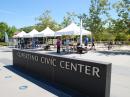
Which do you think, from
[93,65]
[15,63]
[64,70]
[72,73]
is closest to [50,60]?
[64,70]

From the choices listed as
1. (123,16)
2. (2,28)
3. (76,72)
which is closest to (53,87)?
(76,72)

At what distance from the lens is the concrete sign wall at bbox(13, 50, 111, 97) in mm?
5398

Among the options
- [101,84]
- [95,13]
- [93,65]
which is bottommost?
[101,84]

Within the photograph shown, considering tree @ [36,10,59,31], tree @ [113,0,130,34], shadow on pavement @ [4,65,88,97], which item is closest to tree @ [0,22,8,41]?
tree @ [36,10,59,31]

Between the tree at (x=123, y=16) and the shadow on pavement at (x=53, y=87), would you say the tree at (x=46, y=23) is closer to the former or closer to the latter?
the tree at (x=123, y=16)

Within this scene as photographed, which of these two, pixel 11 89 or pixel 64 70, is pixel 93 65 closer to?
pixel 64 70

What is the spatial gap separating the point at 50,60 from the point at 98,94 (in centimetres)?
279

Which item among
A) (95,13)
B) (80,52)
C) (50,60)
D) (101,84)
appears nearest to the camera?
(101,84)

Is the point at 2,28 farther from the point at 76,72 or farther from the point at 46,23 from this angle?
the point at 76,72

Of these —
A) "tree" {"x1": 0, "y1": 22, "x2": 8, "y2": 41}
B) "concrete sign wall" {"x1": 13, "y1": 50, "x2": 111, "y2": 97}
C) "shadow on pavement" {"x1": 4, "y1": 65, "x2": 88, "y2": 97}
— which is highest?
"tree" {"x1": 0, "y1": 22, "x2": 8, "y2": 41}

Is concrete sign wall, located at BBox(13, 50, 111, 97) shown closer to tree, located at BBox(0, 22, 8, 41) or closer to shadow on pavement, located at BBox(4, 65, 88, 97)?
shadow on pavement, located at BBox(4, 65, 88, 97)

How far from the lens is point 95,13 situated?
33.9 metres

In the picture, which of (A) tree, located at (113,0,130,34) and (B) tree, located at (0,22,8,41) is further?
(B) tree, located at (0,22,8,41)

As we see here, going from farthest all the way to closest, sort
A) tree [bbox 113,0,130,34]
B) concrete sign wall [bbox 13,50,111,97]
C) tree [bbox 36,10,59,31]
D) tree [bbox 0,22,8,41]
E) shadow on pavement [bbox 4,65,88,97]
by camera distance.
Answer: tree [bbox 0,22,8,41] → tree [bbox 36,10,59,31] → tree [bbox 113,0,130,34] → shadow on pavement [bbox 4,65,88,97] → concrete sign wall [bbox 13,50,111,97]
